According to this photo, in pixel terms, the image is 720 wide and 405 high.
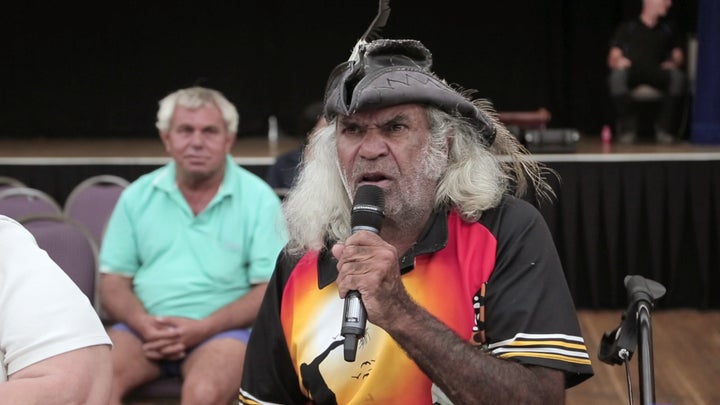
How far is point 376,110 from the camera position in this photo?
2.02m

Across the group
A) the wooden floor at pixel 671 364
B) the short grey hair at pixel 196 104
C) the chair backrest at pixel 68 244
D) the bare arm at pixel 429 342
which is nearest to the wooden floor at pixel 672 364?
the wooden floor at pixel 671 364

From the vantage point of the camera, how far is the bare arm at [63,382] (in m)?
1.64

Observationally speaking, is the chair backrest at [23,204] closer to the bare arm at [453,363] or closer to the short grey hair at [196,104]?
the short grey hair at [196,104]

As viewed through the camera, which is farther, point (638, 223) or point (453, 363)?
point (638, 223)

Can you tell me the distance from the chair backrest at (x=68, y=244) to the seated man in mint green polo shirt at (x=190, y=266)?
60mm

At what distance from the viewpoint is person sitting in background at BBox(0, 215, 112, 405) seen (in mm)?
1660

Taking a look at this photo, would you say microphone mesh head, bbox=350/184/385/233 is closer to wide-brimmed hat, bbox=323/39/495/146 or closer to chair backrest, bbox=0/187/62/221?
wide-brimmed hat, bbox=323/39/495/146

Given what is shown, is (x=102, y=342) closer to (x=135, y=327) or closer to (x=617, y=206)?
(x=135, y=327)

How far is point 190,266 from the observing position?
387 centimetres

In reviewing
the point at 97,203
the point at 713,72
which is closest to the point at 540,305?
the point at 97,203

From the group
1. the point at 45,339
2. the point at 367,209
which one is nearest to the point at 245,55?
the point at 367,209

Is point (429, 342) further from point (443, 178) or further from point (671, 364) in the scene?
point (671, 364)

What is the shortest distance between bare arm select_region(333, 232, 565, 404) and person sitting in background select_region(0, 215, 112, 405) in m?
0.41

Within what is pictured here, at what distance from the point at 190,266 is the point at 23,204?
3.20 ft
